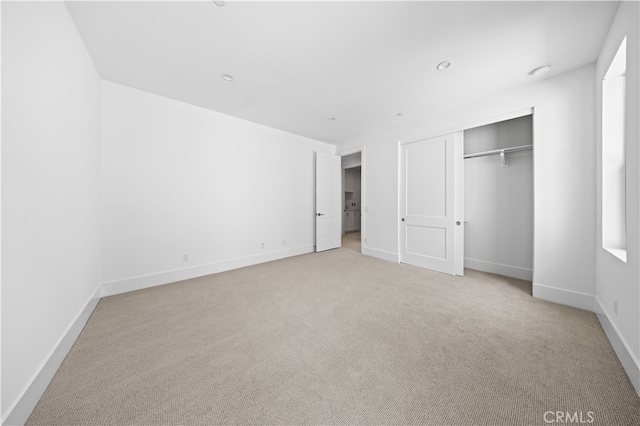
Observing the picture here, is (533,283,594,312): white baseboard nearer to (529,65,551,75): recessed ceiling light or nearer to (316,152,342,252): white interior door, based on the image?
(529,65,551,75): recessed ceiling light

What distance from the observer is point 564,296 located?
2.39 meters

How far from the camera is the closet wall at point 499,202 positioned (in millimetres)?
3191

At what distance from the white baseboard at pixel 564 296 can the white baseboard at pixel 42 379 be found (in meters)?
4.34

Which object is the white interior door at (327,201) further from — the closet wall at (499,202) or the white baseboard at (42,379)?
the white baseboard at (42,379)

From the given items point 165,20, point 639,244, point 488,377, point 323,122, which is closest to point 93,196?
point 165,20

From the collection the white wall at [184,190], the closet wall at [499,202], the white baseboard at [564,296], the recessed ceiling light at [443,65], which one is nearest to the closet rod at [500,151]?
the closet wall at [499,202]

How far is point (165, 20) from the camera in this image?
5.69 feet

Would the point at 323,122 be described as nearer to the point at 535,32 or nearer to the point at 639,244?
the point at 535,32

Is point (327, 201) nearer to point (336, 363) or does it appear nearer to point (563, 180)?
point (563, 180)

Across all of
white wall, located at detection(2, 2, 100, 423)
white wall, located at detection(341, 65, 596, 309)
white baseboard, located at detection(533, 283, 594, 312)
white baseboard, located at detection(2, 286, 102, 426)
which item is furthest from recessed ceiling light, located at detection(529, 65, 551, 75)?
white baseboard, located at detection(2, 286, 102, 426)

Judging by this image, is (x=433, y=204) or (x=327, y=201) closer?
(x=433, y=204)

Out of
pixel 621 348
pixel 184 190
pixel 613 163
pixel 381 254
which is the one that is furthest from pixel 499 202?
pixel 184 190

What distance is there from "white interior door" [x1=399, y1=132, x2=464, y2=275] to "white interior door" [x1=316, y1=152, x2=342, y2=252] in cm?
172

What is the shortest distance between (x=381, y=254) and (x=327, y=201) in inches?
69.3
